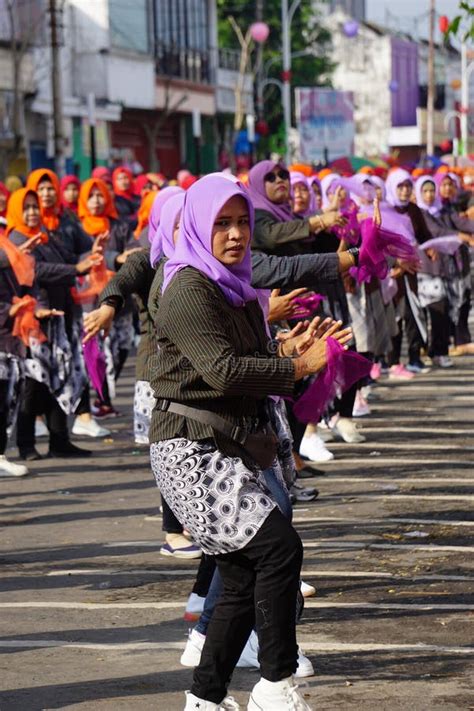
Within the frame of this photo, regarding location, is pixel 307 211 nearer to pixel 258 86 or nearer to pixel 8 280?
pixel 8 280

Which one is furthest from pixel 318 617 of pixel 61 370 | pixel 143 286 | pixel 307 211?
pixel 61 370

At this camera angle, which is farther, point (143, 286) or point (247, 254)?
point (143, 286)

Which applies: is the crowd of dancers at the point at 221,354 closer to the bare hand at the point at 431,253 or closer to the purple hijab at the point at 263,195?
the purple hijab at the point at 263,195

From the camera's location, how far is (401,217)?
50.8 feet

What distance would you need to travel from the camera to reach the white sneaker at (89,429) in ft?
43.8

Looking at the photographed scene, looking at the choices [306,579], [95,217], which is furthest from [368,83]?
[306,579]

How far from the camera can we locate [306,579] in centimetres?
787

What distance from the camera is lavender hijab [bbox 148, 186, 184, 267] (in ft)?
25.6

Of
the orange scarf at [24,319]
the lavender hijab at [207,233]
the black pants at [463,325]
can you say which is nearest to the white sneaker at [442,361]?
the black pants at [463,325]

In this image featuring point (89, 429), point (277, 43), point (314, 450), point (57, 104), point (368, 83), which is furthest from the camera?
point (368, 83)

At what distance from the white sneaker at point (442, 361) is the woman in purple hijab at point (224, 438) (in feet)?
40.4

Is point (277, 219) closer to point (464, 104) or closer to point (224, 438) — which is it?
point (224, 438)

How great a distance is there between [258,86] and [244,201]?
56778mm

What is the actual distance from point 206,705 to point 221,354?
115 centimetres
